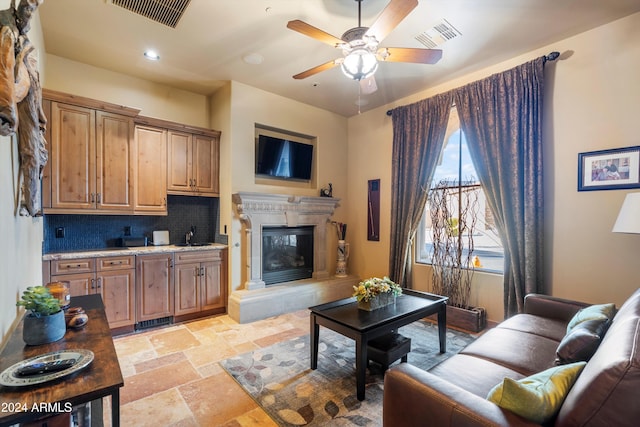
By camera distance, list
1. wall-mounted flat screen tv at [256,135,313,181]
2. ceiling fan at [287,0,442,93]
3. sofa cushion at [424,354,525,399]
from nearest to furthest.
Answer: sofa cushion at [424,354,525,399] → ceiling fan at [287,0,442,93] → wall-mounted flat screen tv at [256,135,313,181]

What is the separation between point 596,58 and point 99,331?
460cm

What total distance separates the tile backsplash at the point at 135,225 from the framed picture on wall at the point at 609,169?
14.0 feet

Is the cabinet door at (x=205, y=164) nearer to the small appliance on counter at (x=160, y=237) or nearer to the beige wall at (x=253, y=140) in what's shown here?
the beige wall at (x=253, y=140)

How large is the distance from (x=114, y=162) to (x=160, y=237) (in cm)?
111

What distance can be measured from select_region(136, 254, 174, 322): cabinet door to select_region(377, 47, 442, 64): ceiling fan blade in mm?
3259

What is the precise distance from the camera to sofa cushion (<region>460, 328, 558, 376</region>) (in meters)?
1.73

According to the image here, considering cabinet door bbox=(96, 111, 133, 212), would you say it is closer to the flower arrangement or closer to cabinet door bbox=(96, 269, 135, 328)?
cabinet door bbox=(96, 269, 135, 328)

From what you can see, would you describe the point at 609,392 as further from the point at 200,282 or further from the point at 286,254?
the point at 286,254

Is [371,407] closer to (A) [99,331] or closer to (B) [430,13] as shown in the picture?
(A) [99,331]

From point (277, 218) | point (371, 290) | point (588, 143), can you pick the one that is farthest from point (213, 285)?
point (588, 143)

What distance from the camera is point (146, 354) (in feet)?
9.46

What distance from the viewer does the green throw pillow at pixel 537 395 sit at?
42.3 inches

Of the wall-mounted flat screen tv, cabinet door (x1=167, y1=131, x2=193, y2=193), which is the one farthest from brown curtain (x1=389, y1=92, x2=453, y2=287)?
cabinet door (x1=167, y1=131, x2=193, y2=193)

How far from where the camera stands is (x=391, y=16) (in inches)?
76.1
